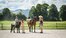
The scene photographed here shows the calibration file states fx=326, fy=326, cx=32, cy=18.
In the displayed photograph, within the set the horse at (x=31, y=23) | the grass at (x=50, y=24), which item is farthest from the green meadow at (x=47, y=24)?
the horse at (x=31, y=23)

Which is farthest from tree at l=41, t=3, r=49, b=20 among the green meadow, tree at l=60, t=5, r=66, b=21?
tree at l=60, t=5, r=66, b=21

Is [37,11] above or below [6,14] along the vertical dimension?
above

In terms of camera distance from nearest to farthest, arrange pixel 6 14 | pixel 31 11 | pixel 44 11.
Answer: pixel 6 14
pixel 31 11
pixel 44 11

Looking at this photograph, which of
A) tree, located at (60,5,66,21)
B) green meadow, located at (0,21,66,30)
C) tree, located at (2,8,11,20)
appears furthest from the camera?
tree, located at (60,5,66,21)

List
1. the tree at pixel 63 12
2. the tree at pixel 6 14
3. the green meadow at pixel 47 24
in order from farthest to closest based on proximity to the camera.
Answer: the tree at pixel 63 12 < the green meadow at pixel 47 24 < the tree at pixel 6 14

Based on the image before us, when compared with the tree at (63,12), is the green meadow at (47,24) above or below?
below

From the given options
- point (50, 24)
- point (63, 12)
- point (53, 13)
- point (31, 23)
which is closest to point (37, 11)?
point (31, 23)

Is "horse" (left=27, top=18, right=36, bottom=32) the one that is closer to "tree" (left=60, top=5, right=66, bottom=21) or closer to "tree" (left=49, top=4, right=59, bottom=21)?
"tree" (left=49, top=4, right=59, bottom=21)

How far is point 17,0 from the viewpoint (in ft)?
48.2

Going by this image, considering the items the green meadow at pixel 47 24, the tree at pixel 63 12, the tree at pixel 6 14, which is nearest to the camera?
the tree at pixel 6 14

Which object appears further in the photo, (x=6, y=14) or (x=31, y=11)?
(x=31, y=11)

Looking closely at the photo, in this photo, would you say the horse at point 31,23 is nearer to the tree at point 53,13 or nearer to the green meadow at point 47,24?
the green meadow at point 47,24

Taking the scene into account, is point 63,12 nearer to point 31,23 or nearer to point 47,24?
point 47,24

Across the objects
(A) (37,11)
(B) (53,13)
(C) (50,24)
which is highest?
(A) (37,11)
